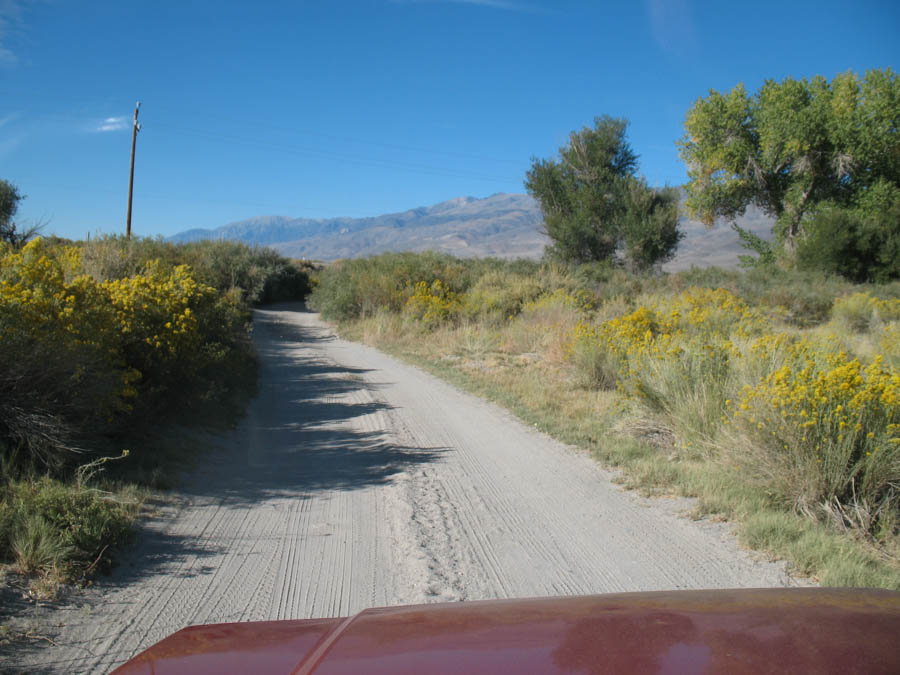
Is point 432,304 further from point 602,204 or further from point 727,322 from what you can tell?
point 602,204

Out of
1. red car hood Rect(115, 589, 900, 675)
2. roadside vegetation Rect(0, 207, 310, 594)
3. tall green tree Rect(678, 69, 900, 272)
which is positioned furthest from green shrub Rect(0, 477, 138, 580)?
tall green tree Rect(678, 69, 900, 272)

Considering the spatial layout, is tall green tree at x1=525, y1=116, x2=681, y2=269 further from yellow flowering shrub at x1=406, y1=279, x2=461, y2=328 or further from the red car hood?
the red car hood

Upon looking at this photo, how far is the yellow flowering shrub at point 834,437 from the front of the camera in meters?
4.73

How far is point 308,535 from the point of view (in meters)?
4.77

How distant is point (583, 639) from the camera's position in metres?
1.56

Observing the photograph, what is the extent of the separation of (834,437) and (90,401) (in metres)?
6.57

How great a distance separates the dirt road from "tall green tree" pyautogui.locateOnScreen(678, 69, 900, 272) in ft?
102

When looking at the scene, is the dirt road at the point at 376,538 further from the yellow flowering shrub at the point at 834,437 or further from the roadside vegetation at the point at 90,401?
the yellow flowering shrub at the point at 834,437

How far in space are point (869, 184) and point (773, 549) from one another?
117 ft

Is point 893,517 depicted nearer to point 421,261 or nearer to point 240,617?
point 240,617

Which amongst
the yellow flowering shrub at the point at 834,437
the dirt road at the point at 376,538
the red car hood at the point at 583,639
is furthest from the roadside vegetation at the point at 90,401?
the yellow flowering shrub at the point at 834,437

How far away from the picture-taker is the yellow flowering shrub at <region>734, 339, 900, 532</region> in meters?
4.73

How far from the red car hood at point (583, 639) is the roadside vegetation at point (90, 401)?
103 inches

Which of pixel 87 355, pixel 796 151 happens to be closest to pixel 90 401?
pixel 87 355
